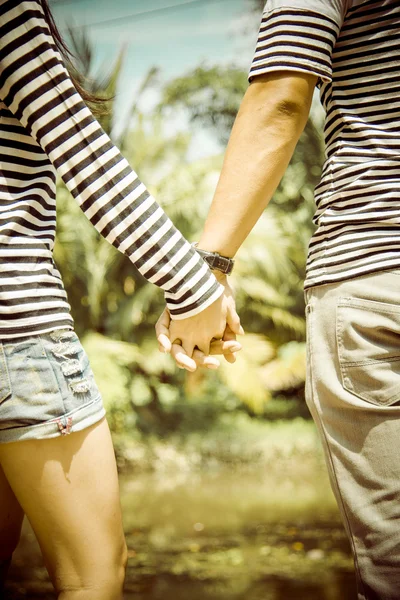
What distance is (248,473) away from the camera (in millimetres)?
5711

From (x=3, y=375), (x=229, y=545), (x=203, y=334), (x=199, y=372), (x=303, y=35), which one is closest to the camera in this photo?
(x=3, y=375)

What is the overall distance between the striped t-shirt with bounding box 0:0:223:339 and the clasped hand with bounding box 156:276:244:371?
0.23ft

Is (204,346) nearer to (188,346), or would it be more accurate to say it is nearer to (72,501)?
(188,346)

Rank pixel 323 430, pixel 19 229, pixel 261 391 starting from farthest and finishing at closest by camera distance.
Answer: pixel 261 391 < pixel 323 430 < pixel 19 229

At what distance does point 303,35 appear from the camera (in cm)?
114

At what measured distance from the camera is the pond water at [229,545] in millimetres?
→ 2896

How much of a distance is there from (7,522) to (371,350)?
2.63 feet

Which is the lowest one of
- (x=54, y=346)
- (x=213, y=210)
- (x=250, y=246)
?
(x=250, y=246)

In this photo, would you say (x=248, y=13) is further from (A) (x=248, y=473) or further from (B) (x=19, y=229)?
(B) (x=19, y=229)

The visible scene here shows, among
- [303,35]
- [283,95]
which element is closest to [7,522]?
[283,95]

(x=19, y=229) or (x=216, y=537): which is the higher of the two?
(x=19, y=229)

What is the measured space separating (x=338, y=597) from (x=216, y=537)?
3.64 ft

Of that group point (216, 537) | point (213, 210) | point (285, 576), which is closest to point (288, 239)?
point (216, 537)

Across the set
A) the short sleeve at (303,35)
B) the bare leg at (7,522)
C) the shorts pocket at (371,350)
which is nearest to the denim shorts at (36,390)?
Result: the bare leg at (7,522)
